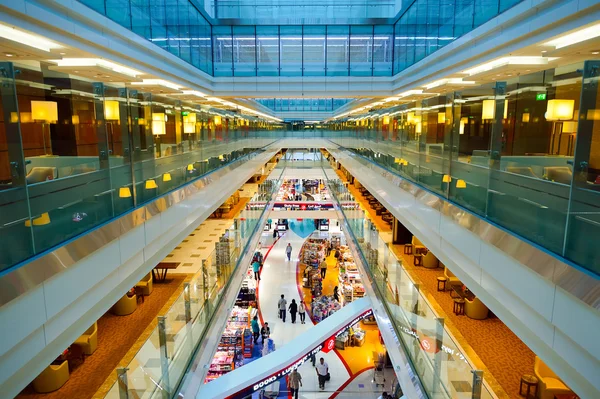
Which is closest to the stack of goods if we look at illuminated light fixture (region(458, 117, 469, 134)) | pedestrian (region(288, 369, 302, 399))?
pedestrian (region(288, 369, 302, 399))

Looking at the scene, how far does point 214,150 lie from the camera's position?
11602 mm

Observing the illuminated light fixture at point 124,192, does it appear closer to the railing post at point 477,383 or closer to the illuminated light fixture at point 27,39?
the illuminated light fixture at point 27,39

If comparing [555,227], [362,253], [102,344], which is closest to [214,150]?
[362,253]

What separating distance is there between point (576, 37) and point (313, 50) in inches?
444

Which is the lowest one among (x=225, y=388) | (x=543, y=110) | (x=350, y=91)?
(x=225, y=388)

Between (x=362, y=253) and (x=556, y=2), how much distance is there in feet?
26.6

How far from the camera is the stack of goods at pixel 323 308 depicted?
16.4 meters

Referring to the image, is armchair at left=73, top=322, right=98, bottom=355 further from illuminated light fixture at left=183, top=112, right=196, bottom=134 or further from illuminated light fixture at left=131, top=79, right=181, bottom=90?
illuminated light fixture at left=131, top=79, right=181, bottom=90

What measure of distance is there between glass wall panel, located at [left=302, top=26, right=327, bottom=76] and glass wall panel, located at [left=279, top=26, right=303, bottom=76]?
187mm

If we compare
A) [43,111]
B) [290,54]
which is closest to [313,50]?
[290,54]

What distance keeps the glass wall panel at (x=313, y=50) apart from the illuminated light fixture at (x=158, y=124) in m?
8.58

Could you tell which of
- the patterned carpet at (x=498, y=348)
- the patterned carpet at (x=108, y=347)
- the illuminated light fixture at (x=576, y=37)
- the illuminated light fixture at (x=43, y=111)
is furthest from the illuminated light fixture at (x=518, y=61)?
the patterned carpet at (x=108, y=347)

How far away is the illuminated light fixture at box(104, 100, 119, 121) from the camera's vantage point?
5.33 meters

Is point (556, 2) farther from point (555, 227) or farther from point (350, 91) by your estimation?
point (350, 91)
